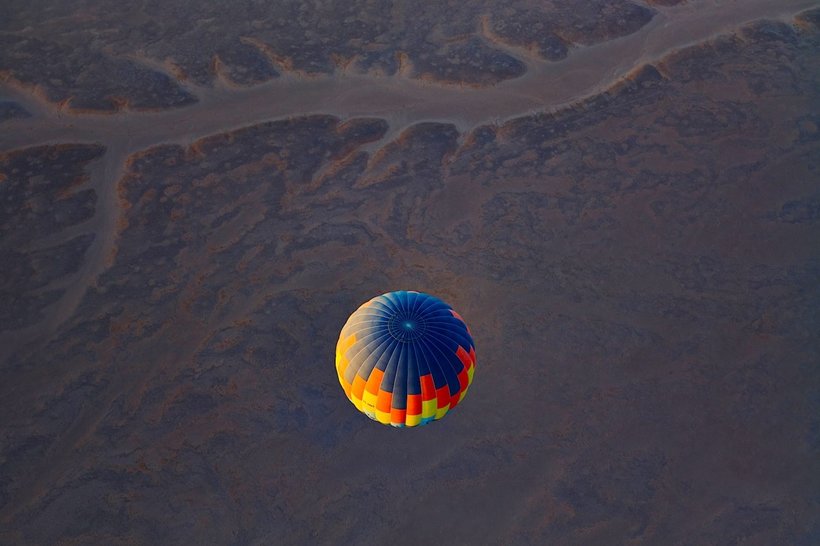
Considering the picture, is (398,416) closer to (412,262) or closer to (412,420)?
(412,420)

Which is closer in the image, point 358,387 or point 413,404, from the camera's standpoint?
point 413,404

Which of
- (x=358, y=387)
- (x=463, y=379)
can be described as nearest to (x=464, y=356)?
(x=463, y=379)

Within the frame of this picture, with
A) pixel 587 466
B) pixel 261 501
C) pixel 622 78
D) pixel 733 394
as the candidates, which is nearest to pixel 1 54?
pixel 261 501

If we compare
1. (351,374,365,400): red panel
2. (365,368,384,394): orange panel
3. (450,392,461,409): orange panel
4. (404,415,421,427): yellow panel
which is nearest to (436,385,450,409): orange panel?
(450,392,461,409): orange panel

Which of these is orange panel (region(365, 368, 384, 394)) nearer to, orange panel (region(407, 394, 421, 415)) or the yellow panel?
orange panel (region(407, 394, 421, 415))

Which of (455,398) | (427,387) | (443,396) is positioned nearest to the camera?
(427,387)

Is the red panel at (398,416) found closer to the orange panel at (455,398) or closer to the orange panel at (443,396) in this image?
the orange panel at (443,396)

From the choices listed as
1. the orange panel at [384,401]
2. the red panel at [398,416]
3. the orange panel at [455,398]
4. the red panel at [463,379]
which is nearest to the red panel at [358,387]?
the orange panel at [384,401]
